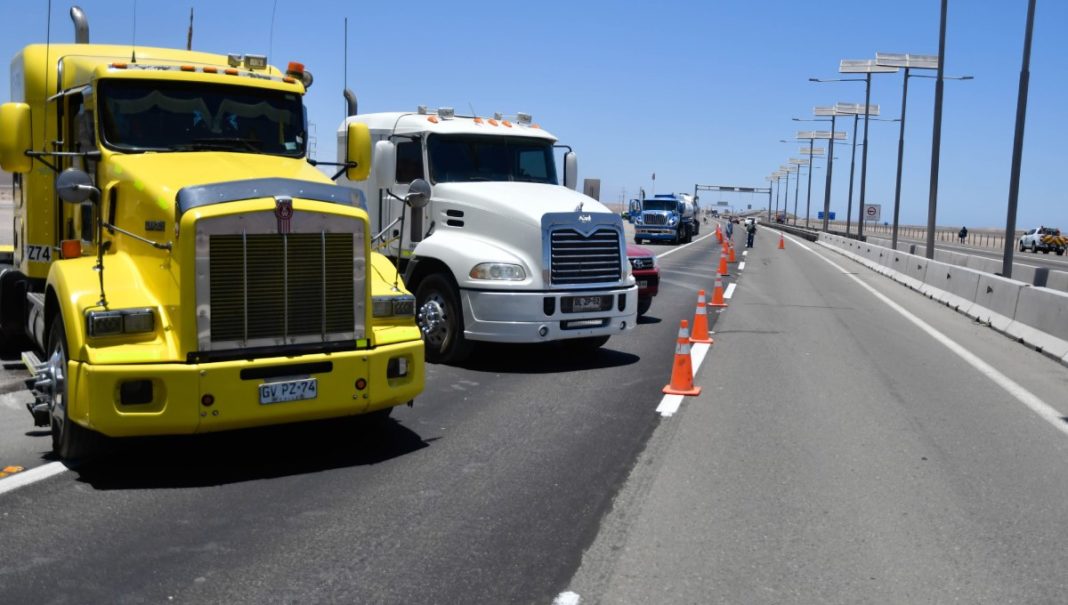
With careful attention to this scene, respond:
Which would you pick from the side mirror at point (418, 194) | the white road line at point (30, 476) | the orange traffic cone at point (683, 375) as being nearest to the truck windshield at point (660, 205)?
the orange traffic cone at point (683, 375)

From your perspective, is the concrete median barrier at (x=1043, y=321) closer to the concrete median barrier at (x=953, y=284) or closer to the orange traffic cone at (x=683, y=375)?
the concrete median barrier at (x=953, y=284)

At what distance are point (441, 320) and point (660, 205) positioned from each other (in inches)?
1860

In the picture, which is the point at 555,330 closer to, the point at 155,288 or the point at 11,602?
the point at 155,288

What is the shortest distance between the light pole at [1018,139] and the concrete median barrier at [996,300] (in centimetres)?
372

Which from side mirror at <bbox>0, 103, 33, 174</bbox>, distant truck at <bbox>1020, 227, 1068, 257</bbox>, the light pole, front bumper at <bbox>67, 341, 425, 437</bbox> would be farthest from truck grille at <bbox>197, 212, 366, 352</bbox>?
distant truck at <bbox>1020, 227, 1068, 257</bbox>

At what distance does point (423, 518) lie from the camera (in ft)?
19.4

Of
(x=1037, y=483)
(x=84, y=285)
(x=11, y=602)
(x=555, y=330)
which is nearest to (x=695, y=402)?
(x=555, y=330)

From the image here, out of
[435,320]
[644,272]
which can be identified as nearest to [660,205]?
[644,272]

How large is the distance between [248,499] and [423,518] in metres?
1.13

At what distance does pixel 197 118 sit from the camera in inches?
309

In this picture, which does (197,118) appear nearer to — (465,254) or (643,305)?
(465,254)

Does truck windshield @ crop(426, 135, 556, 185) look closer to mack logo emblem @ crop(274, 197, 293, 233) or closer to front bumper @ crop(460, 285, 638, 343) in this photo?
front bumper @ crop(460, 285, 638, 343)

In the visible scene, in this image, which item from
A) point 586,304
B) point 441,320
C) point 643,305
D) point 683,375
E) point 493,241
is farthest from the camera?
point 643,305

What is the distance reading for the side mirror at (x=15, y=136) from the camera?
23.3ft
